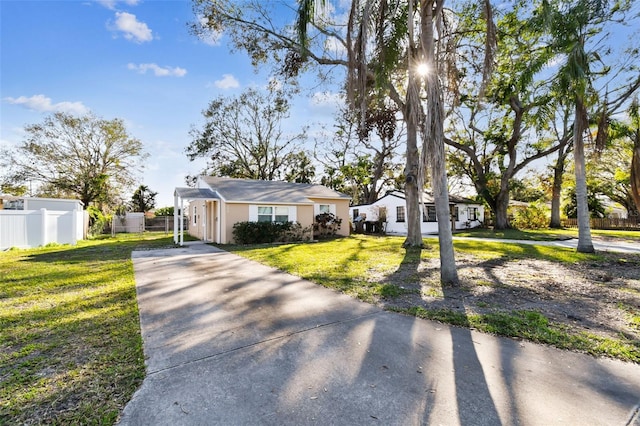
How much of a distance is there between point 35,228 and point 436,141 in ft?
52.7

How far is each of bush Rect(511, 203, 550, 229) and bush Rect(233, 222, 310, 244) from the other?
18.8 metres

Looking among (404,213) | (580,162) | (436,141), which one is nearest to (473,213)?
(404,213)

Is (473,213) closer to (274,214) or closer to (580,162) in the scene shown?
(580,162)

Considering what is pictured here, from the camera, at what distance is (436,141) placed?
18.0 ft

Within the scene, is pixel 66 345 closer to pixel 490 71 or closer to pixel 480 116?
pixel 490 71

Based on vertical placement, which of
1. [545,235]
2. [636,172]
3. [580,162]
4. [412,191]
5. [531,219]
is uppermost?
[580,162]

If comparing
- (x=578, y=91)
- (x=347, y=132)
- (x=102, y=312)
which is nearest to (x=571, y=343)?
(x=102, y=312)

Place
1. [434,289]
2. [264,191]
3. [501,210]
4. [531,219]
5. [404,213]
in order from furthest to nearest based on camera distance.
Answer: [531,219] < [501,210] < [404,213] < [264,191] < [434,289]

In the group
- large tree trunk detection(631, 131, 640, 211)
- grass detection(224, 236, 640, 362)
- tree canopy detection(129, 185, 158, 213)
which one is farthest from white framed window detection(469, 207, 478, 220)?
tree canopy detection(129, 185, 158, 213)

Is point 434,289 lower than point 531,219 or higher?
lower

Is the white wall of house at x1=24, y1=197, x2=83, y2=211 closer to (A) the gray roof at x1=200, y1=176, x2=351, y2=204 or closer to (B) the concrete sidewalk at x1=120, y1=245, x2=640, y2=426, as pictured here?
(A) the gray roof at x1=200, y1=176, x2=351, y2=204

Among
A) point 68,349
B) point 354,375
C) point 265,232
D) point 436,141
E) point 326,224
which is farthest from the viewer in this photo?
point 326,224

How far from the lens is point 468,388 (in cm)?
241

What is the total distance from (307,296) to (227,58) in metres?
11.9
